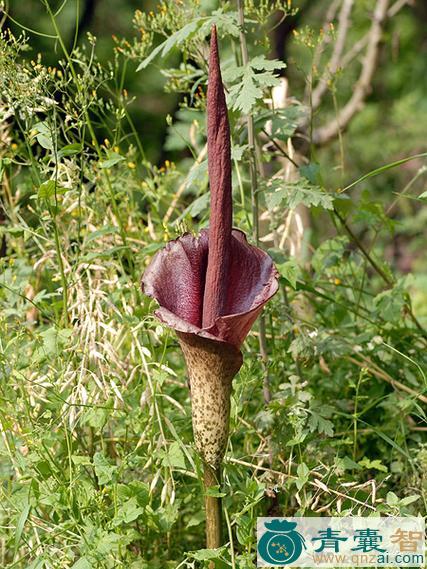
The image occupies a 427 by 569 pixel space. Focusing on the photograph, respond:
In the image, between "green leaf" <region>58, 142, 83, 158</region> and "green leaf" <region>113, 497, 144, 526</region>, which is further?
"green leaf" <region>58, 142, 83, 158</region>

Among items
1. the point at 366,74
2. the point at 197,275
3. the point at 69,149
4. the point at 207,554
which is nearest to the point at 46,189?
the point at 69,149

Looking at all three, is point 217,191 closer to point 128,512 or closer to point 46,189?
point 46,189

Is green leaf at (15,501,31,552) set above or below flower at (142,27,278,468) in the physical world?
below

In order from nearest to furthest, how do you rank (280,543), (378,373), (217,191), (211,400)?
(217,191) → (211,400) → (280,543) → (378,373)

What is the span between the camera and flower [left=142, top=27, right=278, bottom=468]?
1.50 m

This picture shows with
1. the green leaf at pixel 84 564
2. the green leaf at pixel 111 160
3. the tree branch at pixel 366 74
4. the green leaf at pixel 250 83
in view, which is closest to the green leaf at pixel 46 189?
the green leaf at pixel 111 160

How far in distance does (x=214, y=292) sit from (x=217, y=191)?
0.18m

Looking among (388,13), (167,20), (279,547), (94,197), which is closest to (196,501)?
(279,547)

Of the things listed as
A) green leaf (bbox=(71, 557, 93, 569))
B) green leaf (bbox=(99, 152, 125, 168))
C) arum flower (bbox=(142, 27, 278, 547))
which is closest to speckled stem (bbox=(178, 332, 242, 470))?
arum flower (bbox=(142, 27, 278, 547))

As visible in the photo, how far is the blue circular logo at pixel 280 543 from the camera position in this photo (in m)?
1.69

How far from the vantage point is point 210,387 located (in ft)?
5.27

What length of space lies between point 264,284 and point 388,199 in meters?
5.15

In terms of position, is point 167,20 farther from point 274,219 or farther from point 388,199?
point 388,199

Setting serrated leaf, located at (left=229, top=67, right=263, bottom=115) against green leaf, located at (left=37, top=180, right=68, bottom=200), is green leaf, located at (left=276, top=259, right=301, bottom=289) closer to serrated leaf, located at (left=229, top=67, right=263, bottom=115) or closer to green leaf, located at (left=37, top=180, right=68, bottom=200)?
serrated leaf, located at (left=229, top=67, right=263, bottom=115)
